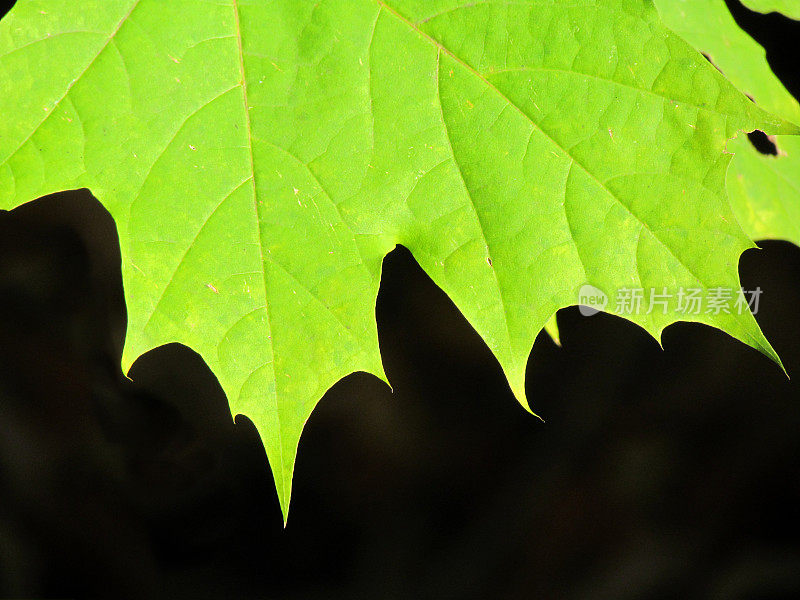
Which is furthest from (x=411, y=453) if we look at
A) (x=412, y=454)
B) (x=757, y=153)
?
(x=757, y=153)

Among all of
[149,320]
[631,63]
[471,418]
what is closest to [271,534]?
[471,418]

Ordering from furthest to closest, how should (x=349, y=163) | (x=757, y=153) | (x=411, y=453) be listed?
1. (x=411, y=453)
2. (x=757, y=153)
3. (x=349, y=163)

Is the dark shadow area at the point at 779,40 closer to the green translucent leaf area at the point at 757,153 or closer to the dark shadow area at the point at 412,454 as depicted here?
the green translucent leaf area at the point at 757,153

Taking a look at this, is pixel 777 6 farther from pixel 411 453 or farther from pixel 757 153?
pixel 411 453

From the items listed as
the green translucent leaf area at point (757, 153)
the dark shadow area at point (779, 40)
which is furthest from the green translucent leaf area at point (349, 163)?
the dark shadow area at point (779, 40)

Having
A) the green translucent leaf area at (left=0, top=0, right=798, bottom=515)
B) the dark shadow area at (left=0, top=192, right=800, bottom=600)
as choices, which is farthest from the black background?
the green translucent leaf area at (left=0, top=0, right=798, bottom=515)

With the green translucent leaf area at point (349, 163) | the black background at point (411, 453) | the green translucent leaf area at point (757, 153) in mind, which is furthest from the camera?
the black background at point (411, 453)

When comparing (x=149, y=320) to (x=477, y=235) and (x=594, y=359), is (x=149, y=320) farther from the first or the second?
(x=594, y=359)
